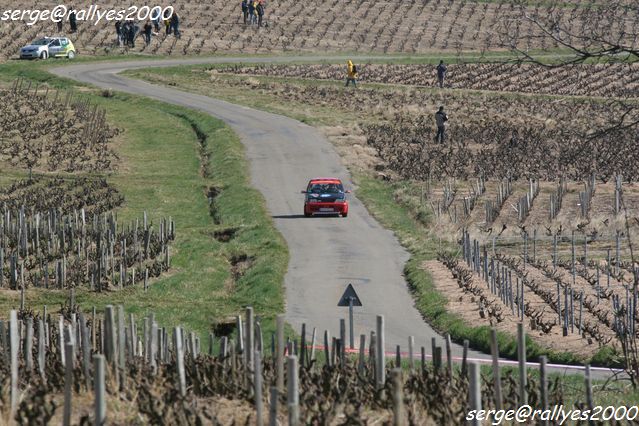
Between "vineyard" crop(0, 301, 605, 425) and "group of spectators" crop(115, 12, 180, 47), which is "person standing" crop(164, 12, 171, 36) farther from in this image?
"vineyard" crop(0, 301, 605, 425)

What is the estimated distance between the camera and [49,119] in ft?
220

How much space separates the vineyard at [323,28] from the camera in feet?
332

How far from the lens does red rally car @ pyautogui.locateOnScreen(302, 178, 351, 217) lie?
4719 cm

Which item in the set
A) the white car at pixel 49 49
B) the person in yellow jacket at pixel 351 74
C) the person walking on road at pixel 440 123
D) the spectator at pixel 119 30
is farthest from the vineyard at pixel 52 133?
the spectator at pixel 119 30

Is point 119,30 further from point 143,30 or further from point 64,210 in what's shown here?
point 64,210

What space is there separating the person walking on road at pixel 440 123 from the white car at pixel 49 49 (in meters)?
35.9

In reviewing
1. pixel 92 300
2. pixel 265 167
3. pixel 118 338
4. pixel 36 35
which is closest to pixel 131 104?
pixel 265 167

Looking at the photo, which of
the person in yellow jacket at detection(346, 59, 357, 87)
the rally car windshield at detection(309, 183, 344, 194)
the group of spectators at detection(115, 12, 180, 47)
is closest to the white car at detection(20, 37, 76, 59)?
the group of spectators at detection(115, 12, 180, 47)

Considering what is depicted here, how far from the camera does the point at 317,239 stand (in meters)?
43.1

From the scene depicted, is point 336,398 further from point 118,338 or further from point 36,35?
point 36,35

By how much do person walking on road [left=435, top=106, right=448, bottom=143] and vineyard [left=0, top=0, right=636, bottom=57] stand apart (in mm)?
33047

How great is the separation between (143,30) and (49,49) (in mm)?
13190

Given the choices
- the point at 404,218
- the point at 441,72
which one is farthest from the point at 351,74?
the point at 404,218

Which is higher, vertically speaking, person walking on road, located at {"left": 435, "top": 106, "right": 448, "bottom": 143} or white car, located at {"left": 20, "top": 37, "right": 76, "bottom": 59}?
white car, located at {"left": 20, "top": 37, "right": 76, "bottom": 59}
